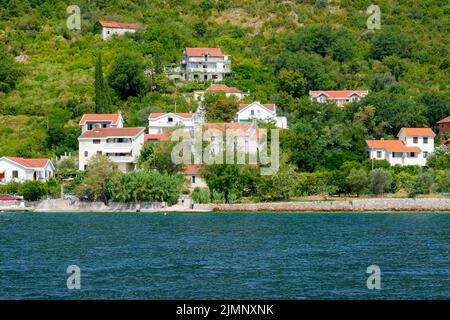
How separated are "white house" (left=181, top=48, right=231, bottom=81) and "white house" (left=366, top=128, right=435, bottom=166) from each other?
21785 mm

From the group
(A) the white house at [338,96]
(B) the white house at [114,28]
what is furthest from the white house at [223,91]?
(B) the white house at [114,28]

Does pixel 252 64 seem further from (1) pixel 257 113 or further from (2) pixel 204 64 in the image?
(1) pixel 257 113

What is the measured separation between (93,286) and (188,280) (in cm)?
308

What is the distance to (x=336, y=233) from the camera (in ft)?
141

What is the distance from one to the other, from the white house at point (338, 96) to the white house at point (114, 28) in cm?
2399

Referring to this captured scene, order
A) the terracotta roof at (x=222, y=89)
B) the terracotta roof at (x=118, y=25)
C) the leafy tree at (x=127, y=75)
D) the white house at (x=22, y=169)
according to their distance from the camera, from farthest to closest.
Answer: the terracotta roof at (x=118, y=25) → the leafy tree at (x=127, y=75) → the terracotta roof at (x=222, y=89) → the white house at (x=22, y=169)

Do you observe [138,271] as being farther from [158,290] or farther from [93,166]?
[93,166]

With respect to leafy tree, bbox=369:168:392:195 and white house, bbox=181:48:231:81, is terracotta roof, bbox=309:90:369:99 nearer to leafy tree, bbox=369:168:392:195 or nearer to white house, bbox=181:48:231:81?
white house, bbox=181:48:231:81

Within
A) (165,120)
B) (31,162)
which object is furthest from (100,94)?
(31,162)

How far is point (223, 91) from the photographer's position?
76000mm

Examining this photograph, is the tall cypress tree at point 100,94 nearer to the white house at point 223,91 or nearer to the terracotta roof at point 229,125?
the white house at point 223,91

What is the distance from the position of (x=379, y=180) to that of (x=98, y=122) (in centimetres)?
2285

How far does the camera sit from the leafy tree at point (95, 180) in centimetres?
5709

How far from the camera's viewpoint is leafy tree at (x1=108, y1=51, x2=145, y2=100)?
7769 centimetres
